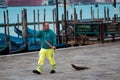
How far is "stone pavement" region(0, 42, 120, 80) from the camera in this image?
13.5 metres

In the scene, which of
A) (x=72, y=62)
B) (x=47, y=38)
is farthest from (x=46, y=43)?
(x=72, y=62)

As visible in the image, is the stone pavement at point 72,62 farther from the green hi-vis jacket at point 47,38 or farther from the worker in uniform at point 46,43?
the green hi-vis jacket at point 47,38

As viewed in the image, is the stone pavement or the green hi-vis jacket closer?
the stone pavement

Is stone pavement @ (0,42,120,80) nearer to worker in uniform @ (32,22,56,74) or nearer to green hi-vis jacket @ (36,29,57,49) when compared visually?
worker in uniform @ (32,22,56,74)

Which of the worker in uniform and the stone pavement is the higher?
the worker in uniform

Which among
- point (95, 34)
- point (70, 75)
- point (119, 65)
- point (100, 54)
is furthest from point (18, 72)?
point (95, 34)

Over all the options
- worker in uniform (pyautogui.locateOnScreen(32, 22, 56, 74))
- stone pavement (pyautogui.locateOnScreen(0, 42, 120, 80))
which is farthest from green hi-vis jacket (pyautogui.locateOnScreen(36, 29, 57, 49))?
stone pavement (pyautogui.locateOnScreen(0, 42, 120, 80))

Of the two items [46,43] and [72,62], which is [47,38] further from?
[72,62]

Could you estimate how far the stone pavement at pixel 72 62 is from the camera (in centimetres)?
1345

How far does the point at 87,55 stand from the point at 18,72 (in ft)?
16.7

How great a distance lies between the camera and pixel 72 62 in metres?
16.5

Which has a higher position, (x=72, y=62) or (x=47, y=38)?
(x=47, y=38)

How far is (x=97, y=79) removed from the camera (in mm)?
12844

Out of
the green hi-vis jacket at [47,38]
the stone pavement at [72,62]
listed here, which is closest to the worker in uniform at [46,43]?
the green hi-vis jacket at [47,38]
